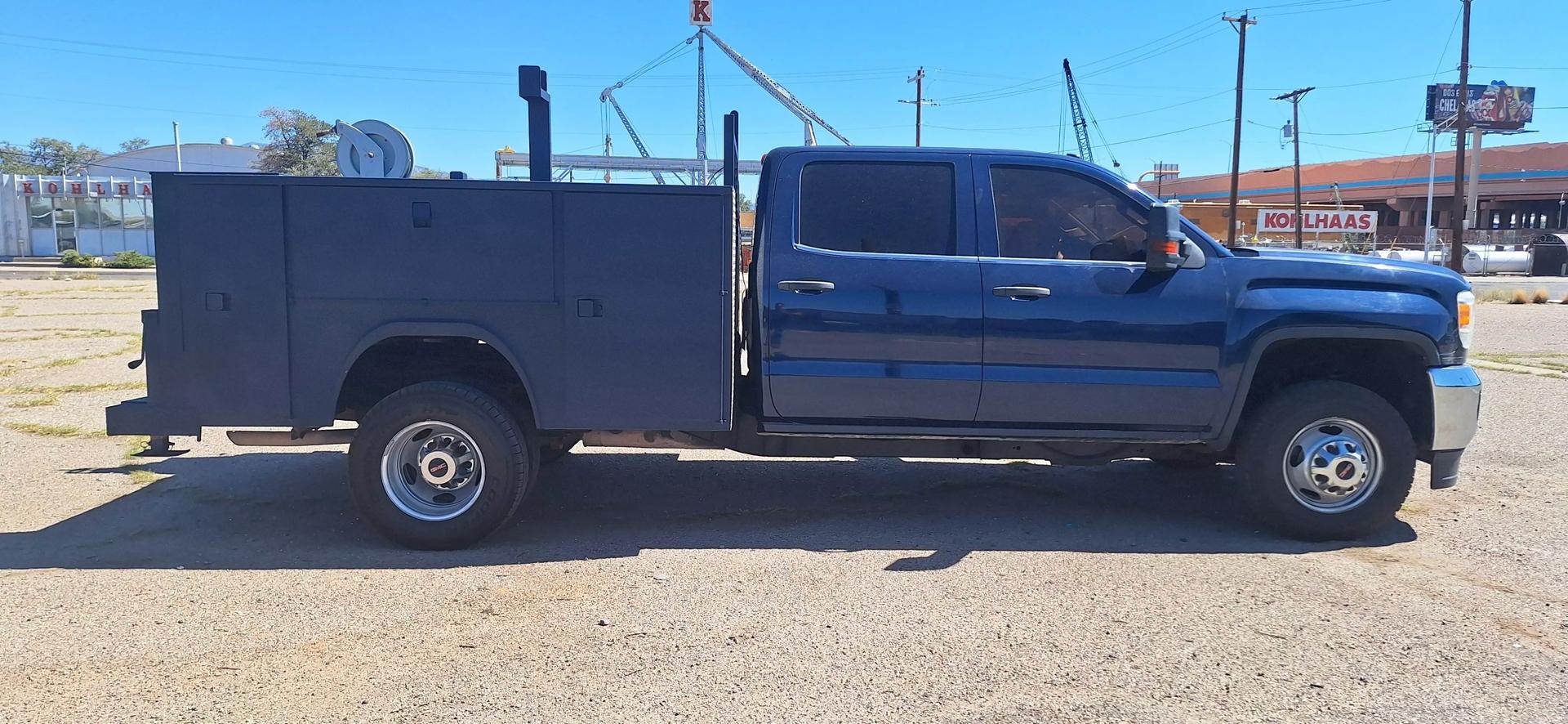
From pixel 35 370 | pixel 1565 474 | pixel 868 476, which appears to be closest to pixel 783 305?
pixel 868 476

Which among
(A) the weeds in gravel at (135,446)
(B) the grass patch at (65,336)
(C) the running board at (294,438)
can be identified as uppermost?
(C) the running board at (294,438)

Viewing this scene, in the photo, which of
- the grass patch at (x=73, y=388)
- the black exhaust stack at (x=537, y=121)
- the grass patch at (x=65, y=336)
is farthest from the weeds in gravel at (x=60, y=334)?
the black exhaust stack at (x=537, y=121)

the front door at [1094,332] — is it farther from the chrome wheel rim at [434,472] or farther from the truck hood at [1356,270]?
the chrome wheel rim at [434,472]

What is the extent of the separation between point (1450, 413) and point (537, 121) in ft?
17.2

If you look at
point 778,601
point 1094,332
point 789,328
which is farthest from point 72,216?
point 1094,332

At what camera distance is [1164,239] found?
16.6 feet

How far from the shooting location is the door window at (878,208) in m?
5.28

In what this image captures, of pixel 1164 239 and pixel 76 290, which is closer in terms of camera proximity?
pixel 1164 239

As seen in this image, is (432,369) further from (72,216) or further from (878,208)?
(72,216)

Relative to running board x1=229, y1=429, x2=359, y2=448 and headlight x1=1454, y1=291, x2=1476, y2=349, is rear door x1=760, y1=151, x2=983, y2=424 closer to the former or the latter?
running board x1=229, y1=429, x2=359, y2=448

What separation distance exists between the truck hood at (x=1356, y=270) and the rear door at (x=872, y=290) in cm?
151

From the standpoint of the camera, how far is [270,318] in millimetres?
5020

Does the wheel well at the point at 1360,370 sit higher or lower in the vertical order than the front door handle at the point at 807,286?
lower

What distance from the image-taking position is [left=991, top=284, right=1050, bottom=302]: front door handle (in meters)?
5.14
